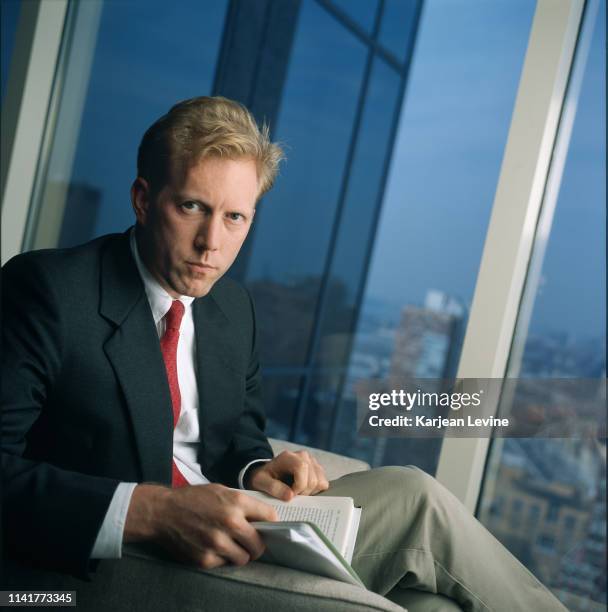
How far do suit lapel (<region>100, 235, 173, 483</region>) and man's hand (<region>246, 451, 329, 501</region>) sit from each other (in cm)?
20

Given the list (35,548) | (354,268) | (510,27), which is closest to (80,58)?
(354,268)

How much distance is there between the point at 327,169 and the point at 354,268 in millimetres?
436

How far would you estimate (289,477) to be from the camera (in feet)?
4.90

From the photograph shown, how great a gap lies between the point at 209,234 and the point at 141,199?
192mm

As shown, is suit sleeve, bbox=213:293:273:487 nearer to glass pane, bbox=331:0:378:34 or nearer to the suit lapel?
the suit lapel

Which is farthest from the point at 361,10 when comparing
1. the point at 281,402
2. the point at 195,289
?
the point at 195,289

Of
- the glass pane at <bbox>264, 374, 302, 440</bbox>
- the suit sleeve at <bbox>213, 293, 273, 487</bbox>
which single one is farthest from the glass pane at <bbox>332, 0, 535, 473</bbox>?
the suit sleeve at <bbox>213, 293, 273, 487</bbox>

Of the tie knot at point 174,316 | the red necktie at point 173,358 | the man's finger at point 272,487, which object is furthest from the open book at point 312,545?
the tie knot at point 174,316

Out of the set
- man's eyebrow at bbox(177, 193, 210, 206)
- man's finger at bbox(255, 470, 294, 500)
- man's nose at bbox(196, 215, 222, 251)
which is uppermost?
man's eyebrow at bbox(177, 193, 210, 206)

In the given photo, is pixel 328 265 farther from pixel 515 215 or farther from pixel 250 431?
pixel 250 431

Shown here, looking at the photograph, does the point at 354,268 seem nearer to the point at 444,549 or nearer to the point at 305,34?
the point at 305,34

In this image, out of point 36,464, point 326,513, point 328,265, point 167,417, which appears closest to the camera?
point 36,464

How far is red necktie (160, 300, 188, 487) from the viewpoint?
4.90ft

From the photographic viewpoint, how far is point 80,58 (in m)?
3.21
